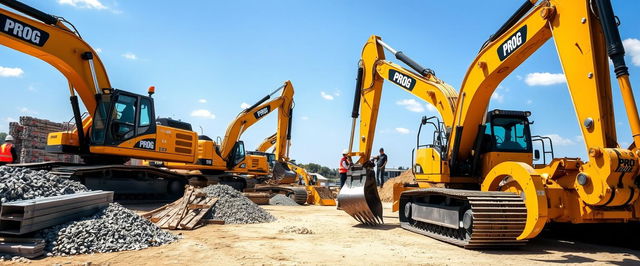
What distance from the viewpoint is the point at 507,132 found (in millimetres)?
8703

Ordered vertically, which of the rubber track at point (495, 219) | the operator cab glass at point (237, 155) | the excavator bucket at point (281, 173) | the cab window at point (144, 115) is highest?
the cab window at point (144, 115)

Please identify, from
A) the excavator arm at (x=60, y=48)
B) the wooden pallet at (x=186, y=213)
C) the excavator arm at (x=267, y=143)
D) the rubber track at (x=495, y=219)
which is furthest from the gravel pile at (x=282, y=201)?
the excavator arm at (x=267, y=143)

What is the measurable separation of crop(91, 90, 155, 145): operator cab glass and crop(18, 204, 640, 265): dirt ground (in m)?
4.82

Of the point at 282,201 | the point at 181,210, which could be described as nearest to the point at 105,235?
the point at 181,210

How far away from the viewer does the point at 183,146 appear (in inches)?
554

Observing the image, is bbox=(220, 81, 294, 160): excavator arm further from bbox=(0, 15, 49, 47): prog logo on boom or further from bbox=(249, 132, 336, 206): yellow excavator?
bbox=(0, 15, 49, 47): prog logo on boom

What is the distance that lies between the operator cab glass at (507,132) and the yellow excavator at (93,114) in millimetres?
9044

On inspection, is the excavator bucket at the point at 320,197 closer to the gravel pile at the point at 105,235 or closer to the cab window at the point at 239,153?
the cab window at the point at 239,153

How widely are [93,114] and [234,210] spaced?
501cm

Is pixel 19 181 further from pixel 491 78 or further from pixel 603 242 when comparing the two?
pixel 603 242

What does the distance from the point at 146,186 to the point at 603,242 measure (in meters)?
11.6

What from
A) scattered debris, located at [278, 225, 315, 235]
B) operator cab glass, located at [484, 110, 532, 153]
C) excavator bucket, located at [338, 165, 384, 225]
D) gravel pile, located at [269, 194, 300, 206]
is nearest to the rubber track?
operator cab glass, located at [484, 110, 532, 153]

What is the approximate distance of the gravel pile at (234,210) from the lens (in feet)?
31.8

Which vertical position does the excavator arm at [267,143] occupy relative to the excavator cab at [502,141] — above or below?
above
